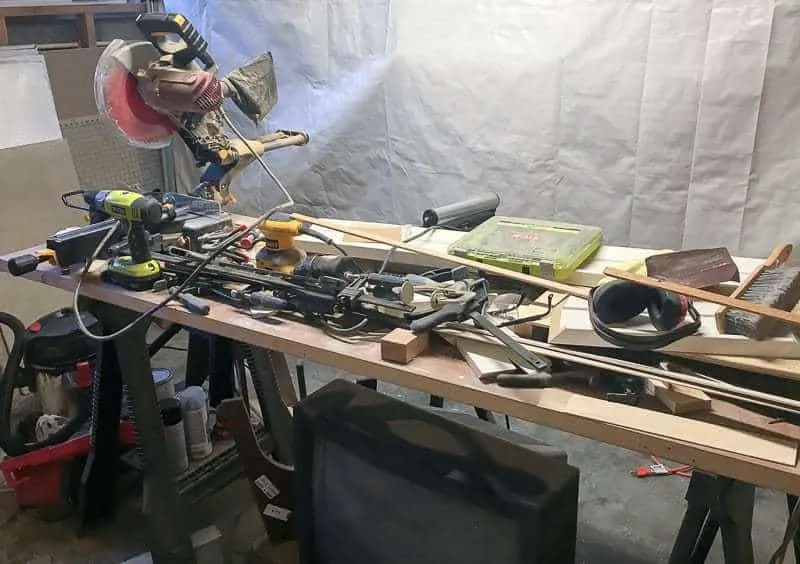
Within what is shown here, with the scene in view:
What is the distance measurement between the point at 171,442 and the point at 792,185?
1.79 metres

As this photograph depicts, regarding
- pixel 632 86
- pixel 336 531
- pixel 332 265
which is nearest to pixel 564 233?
pixel 332 265

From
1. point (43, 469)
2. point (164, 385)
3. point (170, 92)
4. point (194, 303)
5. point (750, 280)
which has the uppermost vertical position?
point (170, 92)

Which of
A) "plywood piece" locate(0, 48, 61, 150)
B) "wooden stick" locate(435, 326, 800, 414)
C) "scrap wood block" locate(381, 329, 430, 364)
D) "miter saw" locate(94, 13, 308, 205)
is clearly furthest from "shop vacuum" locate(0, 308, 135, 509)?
"wooden stick" locate(435, 326, 800, 414)

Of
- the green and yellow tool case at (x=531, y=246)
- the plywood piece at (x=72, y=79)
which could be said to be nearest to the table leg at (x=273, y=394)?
the green and yellow tool case at (x=531, y=246)

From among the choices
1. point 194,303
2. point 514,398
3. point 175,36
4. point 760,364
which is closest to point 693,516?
point 760,364

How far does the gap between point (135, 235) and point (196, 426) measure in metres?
0.72

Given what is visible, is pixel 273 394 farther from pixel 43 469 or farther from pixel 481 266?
pixel 481 266

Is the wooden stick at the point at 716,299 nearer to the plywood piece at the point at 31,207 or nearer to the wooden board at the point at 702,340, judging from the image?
the wooden board at the point at 702,340

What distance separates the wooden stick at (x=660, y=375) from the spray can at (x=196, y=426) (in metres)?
1.10

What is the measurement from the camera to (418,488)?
4.34 ft

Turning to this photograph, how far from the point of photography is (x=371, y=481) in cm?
140

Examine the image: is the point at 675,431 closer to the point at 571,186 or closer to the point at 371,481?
the point at 371,481

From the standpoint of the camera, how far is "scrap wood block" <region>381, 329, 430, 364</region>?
3.98ft

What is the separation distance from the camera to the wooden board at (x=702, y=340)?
1.11m
